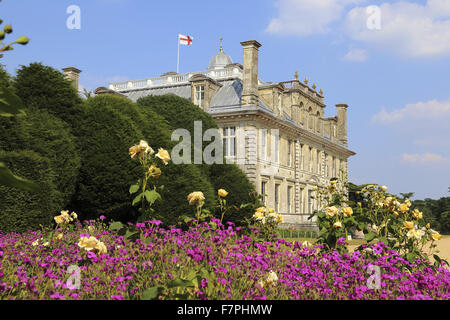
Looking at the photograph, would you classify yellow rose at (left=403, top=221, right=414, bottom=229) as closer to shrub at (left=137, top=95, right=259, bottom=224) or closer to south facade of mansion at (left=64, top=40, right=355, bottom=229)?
shrub at (left=137, top=95, right=259, bottom=224)

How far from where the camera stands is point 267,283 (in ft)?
15.8

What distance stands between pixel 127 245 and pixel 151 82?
36.5 metres

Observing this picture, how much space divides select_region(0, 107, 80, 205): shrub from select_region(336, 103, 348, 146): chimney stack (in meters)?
41.5

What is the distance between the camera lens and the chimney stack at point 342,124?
5072 cm

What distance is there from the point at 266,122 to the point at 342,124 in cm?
1944

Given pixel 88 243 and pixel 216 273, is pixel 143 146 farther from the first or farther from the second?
pixel 216 273

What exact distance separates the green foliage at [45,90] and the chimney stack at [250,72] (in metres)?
20.4

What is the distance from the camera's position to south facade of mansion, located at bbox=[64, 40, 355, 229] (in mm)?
32906

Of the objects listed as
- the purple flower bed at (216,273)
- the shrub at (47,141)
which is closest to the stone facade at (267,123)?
the shrub at (47,141)

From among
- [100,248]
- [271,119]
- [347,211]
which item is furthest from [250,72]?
[100,248]

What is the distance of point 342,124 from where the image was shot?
50.8 m

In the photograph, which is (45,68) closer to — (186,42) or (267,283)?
(267,283)

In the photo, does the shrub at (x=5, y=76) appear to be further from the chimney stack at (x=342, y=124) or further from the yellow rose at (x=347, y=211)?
the chimney stack at (x=342, y=124)

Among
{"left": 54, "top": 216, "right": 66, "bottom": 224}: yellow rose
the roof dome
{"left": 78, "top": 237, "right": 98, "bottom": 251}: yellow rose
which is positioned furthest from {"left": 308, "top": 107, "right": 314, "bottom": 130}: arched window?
{"left": 78, "top": 237, "right": 98, "bottom": 251}: yellow rose
